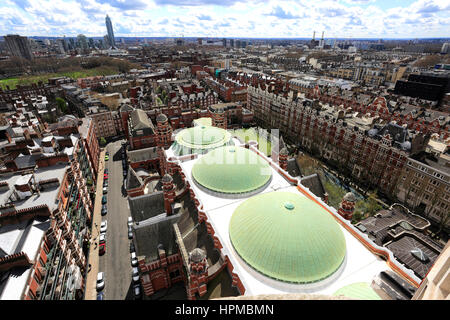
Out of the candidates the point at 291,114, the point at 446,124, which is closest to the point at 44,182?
the point at 291,114

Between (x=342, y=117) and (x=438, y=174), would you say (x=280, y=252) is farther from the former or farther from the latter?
(x=342, y=117)

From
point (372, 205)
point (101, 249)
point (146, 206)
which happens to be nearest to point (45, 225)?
point (146, 206)

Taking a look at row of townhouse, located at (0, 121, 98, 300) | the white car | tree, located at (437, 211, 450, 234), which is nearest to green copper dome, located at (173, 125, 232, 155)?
the white car

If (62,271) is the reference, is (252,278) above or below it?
above

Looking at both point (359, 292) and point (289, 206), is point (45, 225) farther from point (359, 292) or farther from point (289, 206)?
point (359, 292)

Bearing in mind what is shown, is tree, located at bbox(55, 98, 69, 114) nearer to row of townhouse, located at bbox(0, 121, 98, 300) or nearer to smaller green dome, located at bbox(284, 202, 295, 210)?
row of townhouse, located at bbox(0, 121, 98, 300)
